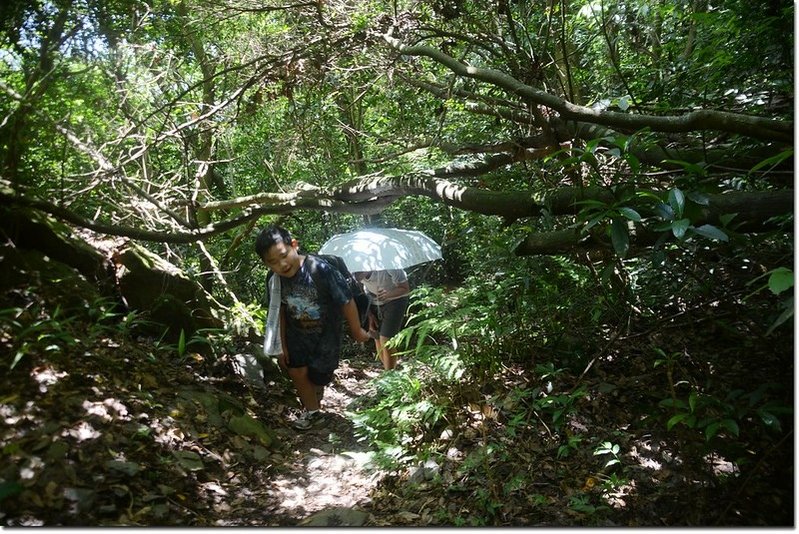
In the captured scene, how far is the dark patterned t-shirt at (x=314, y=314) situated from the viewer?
3895 millimetres

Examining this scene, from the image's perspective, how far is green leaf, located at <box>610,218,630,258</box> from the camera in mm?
1983

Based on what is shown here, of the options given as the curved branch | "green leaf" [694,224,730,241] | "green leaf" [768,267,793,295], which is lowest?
"green leaf" [768,267,793,295]

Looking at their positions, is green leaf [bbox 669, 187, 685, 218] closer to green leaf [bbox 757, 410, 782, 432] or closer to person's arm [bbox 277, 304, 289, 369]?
green leaf [bbox 757, 410, 782, 432]

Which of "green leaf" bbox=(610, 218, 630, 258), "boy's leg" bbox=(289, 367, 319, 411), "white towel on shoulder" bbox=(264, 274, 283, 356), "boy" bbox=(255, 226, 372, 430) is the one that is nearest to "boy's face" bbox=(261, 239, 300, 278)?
"boy" bbox=(255, 226, 372, 430)

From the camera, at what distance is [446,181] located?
14.4 ft

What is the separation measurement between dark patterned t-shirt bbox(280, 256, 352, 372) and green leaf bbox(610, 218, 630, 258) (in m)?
2.30

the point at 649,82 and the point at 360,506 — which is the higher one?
the point at 649,82

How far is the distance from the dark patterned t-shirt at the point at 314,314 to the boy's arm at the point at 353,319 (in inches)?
2.1

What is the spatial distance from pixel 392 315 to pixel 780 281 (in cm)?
386

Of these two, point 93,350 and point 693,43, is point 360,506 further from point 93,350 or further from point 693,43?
point 693,43

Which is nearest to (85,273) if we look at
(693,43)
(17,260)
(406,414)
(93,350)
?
(17,260)

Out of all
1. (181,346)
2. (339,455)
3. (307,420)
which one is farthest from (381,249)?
(339,455)

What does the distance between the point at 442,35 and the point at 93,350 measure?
357 centimetres

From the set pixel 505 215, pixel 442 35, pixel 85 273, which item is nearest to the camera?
pixel 505 215
